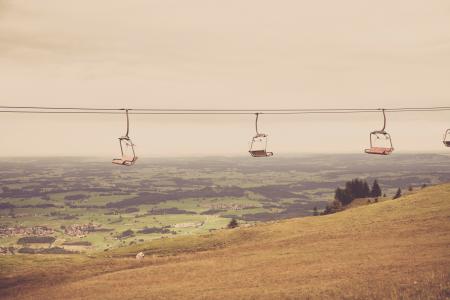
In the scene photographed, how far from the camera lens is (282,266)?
3906 centimetres

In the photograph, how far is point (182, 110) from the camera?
23.8 meters

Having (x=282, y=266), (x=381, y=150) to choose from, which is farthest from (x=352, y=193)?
(x=381, y=150)

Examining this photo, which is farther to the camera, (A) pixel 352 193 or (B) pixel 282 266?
(A) pixel 352 193

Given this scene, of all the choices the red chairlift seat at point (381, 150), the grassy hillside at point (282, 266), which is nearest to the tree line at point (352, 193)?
the grassy hillside at point (282, 266)

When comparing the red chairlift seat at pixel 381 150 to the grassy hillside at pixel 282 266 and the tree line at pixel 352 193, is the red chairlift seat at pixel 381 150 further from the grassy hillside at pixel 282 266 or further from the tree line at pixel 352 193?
the tree line at pixel 352 193

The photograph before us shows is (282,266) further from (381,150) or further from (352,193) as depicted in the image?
(352,193)

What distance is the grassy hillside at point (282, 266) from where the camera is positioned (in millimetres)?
29094

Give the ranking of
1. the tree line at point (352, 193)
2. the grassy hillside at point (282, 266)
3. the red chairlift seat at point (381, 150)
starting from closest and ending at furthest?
the red chairlift seat at point (381, 150) → the grassy hillside at point (282, 266) → the tree line at point (352, 193)

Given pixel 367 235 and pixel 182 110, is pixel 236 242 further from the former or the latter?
pixel 182 110

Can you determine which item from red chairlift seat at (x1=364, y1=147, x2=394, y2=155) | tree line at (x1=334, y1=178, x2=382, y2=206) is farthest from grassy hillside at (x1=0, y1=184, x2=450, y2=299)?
tree line at (x1=334, y1=178, x2=382, y2=206)

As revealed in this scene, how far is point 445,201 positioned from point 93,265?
54519 millimetres

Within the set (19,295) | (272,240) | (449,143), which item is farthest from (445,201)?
(19,295)

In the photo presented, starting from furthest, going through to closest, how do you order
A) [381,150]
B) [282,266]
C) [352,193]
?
[352,193]
[282,266]
[381,150]

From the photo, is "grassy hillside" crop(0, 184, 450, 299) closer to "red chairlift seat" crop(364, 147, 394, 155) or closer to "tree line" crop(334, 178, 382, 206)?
"red chairlift seat" crop(364, 147, 394, 155)
